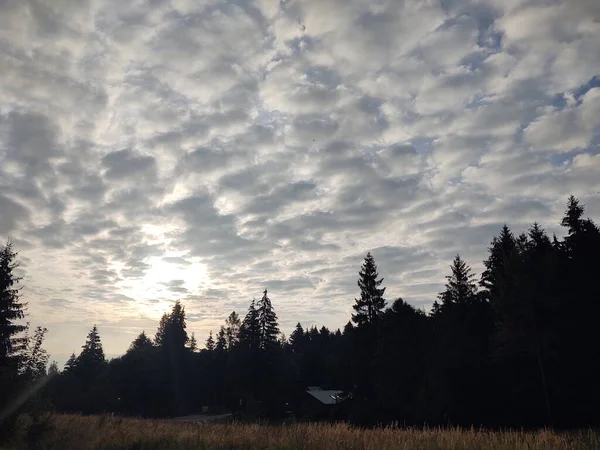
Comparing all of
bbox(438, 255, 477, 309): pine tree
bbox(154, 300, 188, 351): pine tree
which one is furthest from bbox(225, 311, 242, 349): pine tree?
bbox(438, 255, 477, 309): pine tree

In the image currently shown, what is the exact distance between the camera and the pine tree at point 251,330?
227 ft

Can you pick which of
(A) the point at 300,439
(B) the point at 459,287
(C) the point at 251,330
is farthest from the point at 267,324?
(A) the point at 300,439

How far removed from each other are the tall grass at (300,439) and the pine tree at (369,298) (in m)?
42.8

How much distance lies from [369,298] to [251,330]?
24.1 meters

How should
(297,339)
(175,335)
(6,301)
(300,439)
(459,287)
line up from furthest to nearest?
1. (297,339)
2. (175,335)
3. (459,287)
4. (6,301)
5. (300,439)

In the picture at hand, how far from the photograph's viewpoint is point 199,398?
291 ft

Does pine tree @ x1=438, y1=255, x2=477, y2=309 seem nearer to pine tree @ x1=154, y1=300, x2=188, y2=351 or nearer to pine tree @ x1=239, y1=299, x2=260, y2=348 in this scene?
pine tree @ x1=239, y1=299, x2=260, y2=348

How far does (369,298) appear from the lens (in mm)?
56656

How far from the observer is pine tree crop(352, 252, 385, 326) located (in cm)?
5588

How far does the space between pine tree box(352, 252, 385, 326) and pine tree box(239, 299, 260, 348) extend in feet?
67.3

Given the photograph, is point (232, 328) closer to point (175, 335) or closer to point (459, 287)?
point (175, 335)

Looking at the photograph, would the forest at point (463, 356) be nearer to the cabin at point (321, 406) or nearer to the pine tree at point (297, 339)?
the cabin at point (321, 406)

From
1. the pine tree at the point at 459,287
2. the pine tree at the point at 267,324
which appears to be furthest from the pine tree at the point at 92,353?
the pine tree at the point at 459,287

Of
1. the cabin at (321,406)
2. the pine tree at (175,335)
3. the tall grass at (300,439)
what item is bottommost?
the cabin at (321,406)
